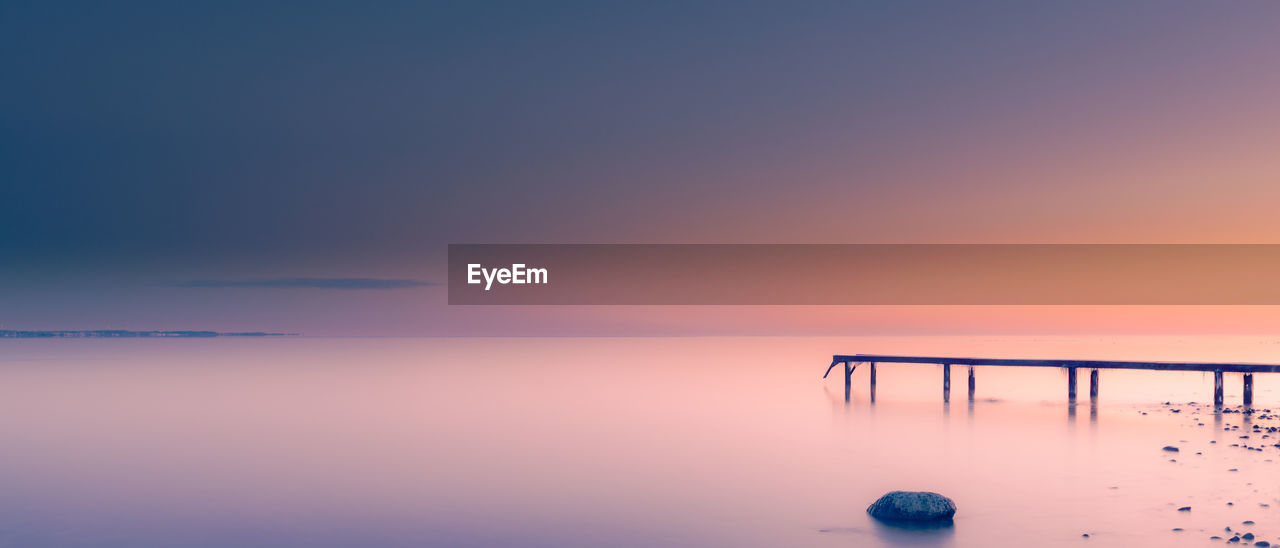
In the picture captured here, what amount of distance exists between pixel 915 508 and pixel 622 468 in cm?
1115

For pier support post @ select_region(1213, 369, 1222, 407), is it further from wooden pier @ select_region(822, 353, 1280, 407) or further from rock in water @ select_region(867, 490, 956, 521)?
rock in water @ select_region(867, 490, 956, 521)

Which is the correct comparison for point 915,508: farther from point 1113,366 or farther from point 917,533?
point 1113,366

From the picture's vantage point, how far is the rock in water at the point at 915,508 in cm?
1838

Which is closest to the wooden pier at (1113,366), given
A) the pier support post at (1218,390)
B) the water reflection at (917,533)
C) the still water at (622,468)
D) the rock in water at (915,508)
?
the pier support post at (1218,390)

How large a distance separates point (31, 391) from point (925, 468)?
5468 centimetres

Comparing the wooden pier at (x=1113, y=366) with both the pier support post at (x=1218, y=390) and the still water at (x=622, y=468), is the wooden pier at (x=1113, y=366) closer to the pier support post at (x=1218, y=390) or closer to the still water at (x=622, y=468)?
the pier support post at (x=1218, y=390)

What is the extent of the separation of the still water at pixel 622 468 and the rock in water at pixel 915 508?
45 centimetres

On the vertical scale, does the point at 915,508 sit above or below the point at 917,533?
above

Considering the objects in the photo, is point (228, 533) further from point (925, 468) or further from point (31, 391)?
point (31, 391)

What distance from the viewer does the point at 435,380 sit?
228ft

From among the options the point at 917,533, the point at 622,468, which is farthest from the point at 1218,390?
the point at 917,533

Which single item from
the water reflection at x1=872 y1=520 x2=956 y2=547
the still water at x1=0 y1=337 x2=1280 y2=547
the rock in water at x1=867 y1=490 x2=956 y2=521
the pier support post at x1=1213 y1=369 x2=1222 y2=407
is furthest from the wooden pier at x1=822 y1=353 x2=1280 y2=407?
the water reflection at x1=872 y1=520 x2=956 y2=547

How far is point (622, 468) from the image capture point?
2792cm

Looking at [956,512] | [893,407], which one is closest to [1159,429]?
[893,407]
